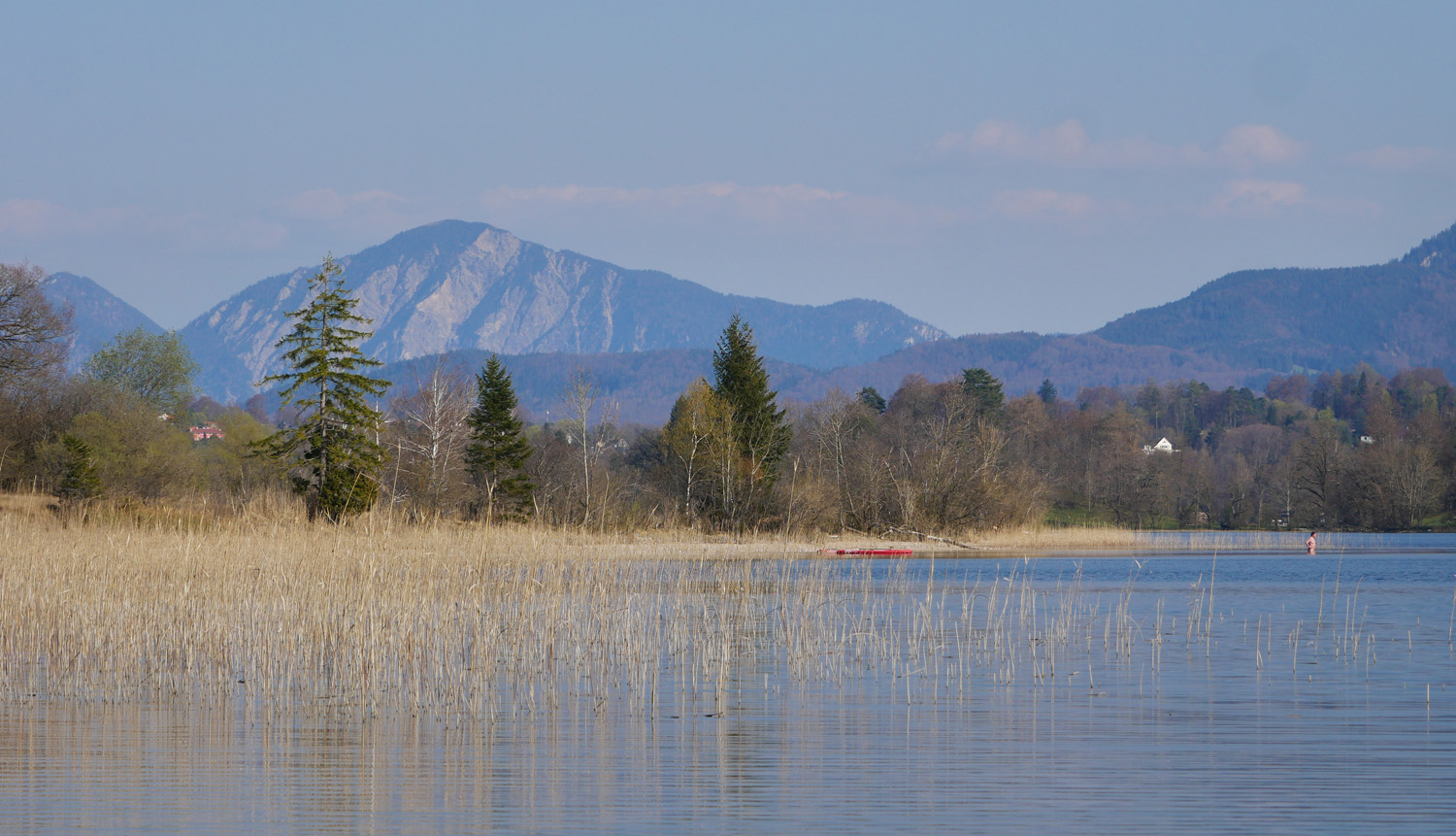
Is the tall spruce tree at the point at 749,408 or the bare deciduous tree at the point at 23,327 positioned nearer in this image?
the bare deciduous tree at the point at 23,327

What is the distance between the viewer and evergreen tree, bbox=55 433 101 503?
137 ft

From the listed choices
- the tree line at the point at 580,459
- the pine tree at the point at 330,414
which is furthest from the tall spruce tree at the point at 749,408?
the pine tree at the point at 330,414

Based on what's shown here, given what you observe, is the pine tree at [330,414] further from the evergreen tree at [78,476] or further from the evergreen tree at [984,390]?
the evergreen tree at [984,390]

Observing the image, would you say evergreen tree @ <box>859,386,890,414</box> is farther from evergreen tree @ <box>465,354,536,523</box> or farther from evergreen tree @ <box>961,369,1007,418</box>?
evergreen tree @ <box>465,354,536,523</box>

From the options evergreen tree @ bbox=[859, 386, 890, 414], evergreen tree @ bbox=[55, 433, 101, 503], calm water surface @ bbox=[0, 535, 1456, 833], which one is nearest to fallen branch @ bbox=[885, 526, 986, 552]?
evergreen tree @ bbox=[55, 433, 101, 503]

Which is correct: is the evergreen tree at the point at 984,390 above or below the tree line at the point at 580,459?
above

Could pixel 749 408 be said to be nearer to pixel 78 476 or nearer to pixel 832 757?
pixel 78 476

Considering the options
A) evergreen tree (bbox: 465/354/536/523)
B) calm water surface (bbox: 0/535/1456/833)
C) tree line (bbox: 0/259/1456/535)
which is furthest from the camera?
evergreen tree (bbox: 465/354/536/523)

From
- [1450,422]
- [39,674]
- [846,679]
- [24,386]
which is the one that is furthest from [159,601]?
[1450,422]

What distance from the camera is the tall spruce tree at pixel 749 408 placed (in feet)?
196

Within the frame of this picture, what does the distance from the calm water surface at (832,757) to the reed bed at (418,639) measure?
0.96 ft

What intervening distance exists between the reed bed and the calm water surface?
0.96 feet

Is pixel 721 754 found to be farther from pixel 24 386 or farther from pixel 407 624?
pixel 24 386

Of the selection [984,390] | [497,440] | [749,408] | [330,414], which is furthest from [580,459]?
[984,390]
